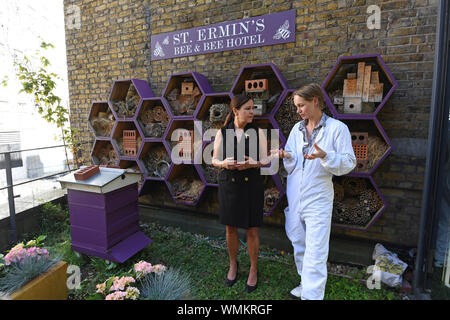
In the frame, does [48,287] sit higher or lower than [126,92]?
lower

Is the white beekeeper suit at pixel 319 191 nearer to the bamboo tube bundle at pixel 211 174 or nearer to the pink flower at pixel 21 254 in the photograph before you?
the bamboo tube bundle at pixel 211 174

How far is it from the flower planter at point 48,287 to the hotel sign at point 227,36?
10.5 feet

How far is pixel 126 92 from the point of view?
4301mm

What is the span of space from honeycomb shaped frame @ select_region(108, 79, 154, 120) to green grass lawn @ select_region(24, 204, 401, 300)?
1902 millimetres

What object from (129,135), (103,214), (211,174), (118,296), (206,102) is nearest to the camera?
(118,296)

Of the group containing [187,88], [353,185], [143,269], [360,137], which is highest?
[187,88]

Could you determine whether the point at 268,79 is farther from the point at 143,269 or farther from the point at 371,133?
the point at 143,269

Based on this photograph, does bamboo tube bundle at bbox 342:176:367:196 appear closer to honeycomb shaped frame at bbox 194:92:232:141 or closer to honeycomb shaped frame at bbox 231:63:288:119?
honeycomb shaped frame at bbox 231:63:288:119

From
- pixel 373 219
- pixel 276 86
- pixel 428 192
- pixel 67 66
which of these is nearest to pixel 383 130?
pixel 428 192

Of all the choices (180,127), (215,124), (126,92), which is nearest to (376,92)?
(215,124)

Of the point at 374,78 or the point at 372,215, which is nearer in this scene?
the point at 374,78

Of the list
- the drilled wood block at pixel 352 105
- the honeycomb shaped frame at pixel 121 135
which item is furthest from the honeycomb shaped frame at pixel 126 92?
the drilled wood block at pixel 352 105

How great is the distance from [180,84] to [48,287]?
2.92 m

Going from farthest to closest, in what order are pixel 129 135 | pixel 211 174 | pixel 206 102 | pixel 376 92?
pixel 129 135 < pixel 211 174 < pixel 206 102 < pixel 376 92
